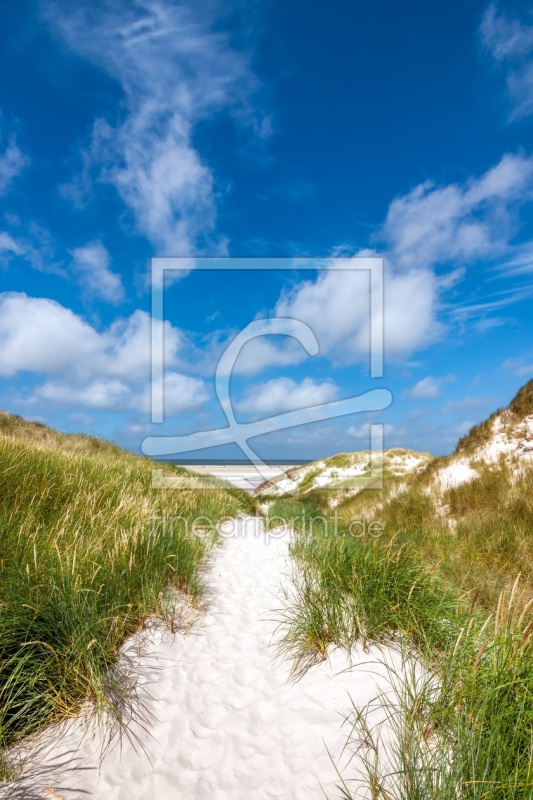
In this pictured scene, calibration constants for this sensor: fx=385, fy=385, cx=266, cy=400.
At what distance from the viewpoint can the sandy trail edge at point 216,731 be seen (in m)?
2.69

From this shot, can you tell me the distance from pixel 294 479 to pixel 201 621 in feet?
81.8

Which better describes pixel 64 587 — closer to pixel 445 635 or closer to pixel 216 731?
pixel 216 731

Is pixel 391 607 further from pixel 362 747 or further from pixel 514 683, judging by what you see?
pixel 514 683

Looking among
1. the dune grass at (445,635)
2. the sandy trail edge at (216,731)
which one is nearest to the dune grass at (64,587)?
the sandy trail edge at (216,731)

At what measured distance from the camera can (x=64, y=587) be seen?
3.60 m

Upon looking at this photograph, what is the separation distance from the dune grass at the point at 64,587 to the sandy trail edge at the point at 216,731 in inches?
11.5

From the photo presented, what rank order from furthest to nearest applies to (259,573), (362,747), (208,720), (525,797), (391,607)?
(259,573)
(391,607)
(208,720)
(362,747)
(525,797)

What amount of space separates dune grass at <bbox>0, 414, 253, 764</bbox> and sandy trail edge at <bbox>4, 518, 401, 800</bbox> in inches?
11.5

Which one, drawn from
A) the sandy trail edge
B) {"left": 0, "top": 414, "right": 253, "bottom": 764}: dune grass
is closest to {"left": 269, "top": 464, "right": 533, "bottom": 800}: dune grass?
the sandy trail edge

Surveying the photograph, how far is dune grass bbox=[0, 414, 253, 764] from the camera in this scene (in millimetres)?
3086

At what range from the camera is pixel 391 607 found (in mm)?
3859

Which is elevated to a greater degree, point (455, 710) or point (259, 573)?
point (455, 710)

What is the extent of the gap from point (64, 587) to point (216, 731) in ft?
6.04

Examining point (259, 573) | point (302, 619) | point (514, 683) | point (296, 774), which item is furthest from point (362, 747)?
point (259, 573)
